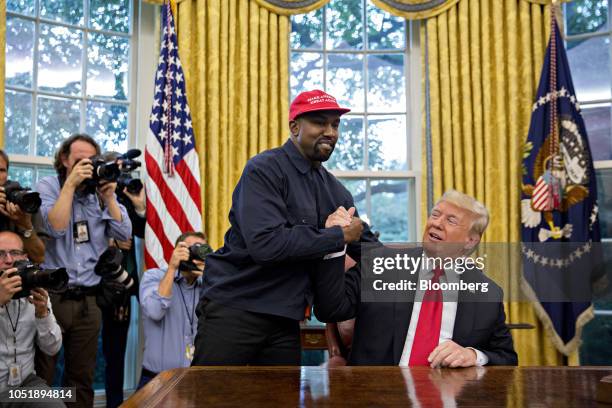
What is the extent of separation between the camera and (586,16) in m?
4.43

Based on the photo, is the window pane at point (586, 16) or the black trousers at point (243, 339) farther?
the window pane at point (586, 16)

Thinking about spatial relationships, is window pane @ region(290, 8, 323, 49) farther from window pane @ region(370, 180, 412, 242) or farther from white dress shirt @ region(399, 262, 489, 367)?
white dress shirt @ region(399, 262, 489, 367)

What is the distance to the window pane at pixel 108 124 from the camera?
4164mm

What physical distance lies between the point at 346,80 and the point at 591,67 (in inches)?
61.3

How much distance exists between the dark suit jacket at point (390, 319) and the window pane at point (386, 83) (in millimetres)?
2818

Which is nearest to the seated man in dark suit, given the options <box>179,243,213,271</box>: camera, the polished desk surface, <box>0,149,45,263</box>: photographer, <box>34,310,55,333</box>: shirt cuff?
the polished desk surface

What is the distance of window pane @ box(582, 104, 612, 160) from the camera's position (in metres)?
4.32

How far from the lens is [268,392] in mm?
1043

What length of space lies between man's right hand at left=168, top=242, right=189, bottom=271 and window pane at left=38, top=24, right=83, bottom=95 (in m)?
1.41

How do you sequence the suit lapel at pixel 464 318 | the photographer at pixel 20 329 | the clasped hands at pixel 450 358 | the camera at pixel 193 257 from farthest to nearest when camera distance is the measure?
the camera at pixel 193 257 → the photographer at pixel 20 329 → the suit lapel at pixel 464 318 → the clasped hands at pixel 450 358

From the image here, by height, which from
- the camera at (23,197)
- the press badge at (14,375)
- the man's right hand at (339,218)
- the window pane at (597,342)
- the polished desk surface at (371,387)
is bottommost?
the window pane at (597,342)

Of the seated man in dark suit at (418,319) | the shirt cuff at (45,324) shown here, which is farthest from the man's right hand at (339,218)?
the shirt cuff at (45,324)

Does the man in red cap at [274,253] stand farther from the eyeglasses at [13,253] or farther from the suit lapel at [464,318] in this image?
the eyeglasses at [13,253]
